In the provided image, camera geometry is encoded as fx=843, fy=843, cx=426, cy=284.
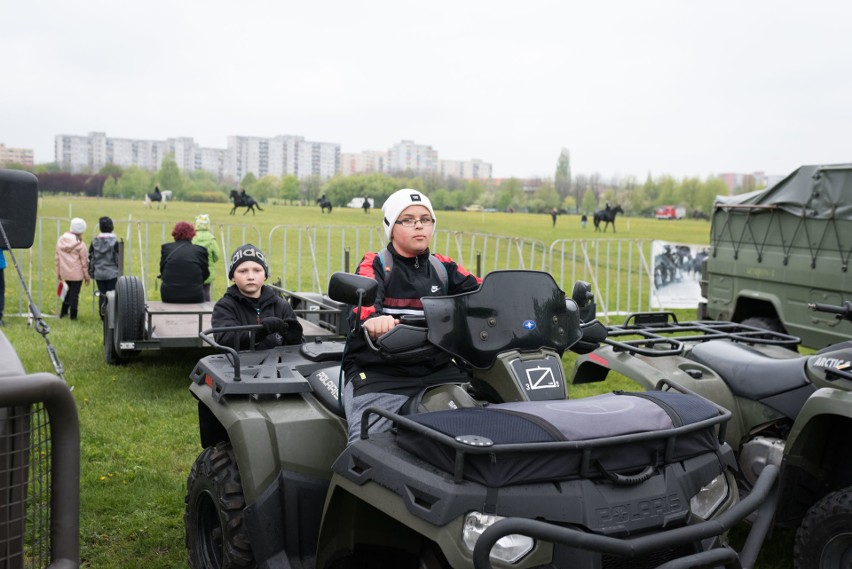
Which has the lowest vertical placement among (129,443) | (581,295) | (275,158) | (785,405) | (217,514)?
(129,443)

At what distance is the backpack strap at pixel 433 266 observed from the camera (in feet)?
12.9

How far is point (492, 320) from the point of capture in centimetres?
338

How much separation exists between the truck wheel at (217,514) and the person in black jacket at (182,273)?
22.5 ft

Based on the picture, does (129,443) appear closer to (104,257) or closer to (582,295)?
(582,295)

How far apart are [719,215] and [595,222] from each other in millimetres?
21490

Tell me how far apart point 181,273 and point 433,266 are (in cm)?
746

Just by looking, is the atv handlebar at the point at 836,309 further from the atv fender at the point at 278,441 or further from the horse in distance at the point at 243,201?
the horse in distance at the point at 243,201

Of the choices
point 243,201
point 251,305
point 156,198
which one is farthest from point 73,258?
point 156,198

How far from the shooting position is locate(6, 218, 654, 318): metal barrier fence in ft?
49.9

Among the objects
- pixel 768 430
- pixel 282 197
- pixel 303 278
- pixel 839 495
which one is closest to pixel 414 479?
pixel 839 495

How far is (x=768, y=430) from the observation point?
4.96 meters

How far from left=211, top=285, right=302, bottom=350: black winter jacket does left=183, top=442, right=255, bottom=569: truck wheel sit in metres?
1.15

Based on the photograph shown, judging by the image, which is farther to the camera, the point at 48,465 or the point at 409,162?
the point at 409,162

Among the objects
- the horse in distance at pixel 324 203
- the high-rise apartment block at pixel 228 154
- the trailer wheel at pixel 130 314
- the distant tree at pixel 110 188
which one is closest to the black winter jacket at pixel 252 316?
the trailer wheel at pixel 130 314
